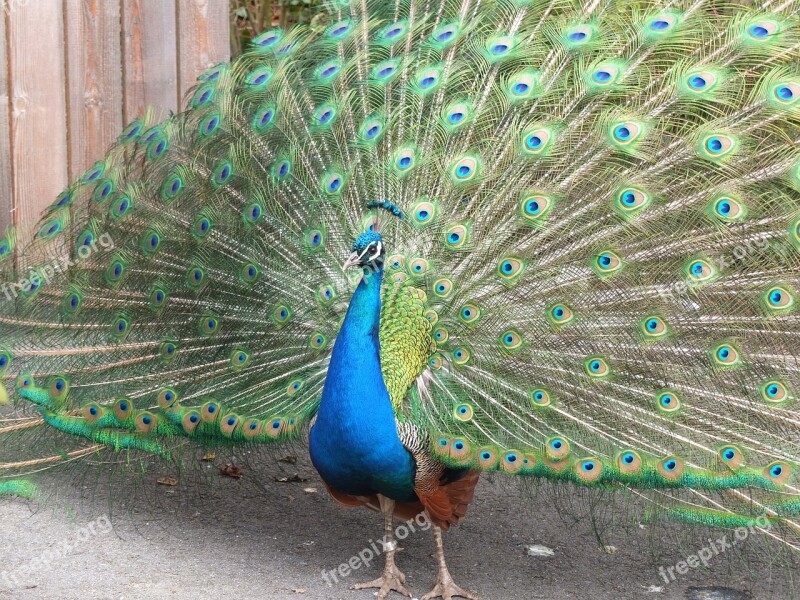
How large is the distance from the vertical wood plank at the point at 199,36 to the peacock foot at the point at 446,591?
308 centimetres

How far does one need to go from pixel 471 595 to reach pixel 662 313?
1197 millimetres

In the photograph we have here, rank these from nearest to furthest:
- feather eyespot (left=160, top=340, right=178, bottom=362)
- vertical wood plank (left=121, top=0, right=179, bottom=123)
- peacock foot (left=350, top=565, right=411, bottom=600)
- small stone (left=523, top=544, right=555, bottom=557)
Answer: peacock foot (left=350, top=565, right=411, bottom=600) → feather eyespot (left=160, top=340, right=178, bottom=362) → small stone (left=523, top=544, right=555, bottom=557) → vertical wood plank (left=121, top=0, right=179, bottom=123)

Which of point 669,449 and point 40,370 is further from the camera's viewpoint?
point 40,370

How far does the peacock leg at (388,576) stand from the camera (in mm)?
3554

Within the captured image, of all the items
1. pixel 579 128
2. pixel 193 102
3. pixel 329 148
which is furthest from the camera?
pixel 193 102

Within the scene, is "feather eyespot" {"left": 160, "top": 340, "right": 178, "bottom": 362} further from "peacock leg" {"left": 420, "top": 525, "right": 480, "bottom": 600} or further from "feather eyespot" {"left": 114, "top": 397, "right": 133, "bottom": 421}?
"peacock leg" {"left": 420, "top": 525, "right": 480, "bottom": 600}

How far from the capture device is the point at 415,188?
356 centimetres

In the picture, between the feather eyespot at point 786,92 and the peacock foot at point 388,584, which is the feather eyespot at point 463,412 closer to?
the peacock foot at point 388,584

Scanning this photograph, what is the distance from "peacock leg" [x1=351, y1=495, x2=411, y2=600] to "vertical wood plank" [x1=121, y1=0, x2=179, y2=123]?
110 inches

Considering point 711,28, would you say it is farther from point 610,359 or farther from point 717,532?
point 717,532

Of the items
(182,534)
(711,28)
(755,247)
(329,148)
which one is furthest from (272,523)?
(711,28)

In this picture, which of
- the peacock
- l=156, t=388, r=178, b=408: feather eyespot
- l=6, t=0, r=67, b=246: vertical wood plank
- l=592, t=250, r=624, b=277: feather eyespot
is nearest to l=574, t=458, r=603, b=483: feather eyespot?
the peacock

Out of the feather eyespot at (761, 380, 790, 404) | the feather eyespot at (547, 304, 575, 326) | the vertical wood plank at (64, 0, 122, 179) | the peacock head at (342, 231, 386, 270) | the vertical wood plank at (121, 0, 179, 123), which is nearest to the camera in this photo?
the peacock head at (342, 231, 386, 270)

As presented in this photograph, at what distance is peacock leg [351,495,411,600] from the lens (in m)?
3.55
